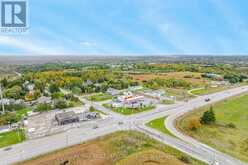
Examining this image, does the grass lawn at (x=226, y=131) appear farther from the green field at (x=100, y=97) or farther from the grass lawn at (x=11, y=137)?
the grass lawn at (x=11, y=137)

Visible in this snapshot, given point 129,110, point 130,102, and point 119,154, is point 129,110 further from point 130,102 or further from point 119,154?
point 119,154

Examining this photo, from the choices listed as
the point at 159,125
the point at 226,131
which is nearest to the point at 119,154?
the point at 159,125

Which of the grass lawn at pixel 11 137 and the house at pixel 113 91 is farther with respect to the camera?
the house at pixel 113 91

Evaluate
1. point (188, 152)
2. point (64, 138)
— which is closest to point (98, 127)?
point (64, 138)

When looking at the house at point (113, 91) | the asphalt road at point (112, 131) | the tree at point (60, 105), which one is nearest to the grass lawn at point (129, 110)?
the asphalt road at point (112, 131)

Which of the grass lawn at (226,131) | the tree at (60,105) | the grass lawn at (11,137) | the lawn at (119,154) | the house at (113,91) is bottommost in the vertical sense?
the grass lawn at (11,137)

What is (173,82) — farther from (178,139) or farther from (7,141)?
(7,141)
